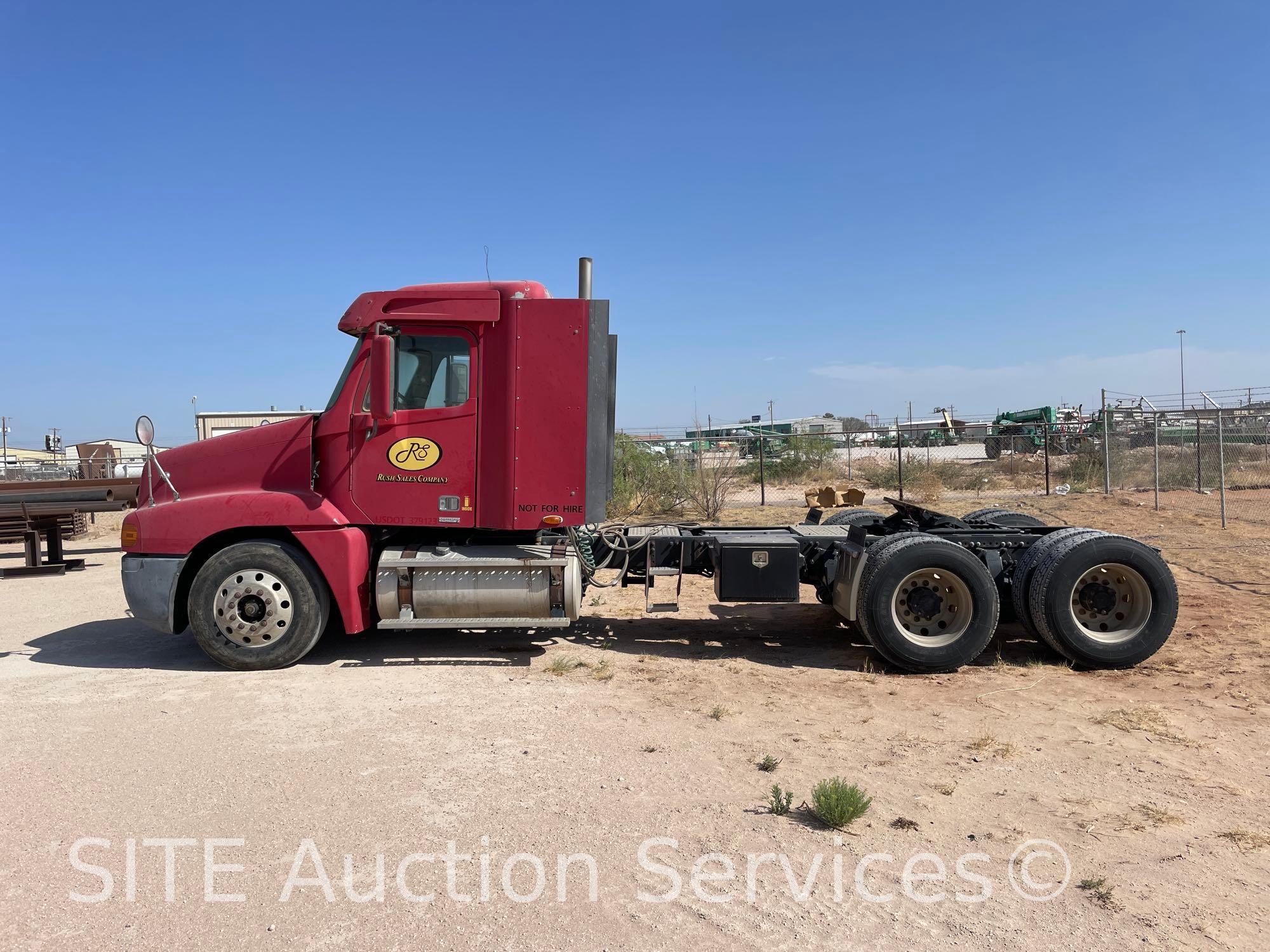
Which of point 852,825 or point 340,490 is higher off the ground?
point 340,490

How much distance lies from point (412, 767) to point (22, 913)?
1752mm

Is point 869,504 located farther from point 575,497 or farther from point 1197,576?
point 575,497

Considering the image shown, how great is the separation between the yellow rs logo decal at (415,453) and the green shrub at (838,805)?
4025 mm

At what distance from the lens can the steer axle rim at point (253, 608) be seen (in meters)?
6.26

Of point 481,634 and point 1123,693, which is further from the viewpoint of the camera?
Result: point 481,634

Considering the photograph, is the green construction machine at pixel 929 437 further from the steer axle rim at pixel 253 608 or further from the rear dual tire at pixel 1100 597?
the steer axle rim at pixel 253 608

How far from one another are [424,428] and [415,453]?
218 millimetres

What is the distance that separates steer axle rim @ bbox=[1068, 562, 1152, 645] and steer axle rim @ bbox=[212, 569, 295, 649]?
6.23 metres

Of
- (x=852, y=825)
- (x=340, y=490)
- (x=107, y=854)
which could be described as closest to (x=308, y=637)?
(x=340, y=490)

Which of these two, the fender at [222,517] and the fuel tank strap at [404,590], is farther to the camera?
the fuel tank strap at [404,590]

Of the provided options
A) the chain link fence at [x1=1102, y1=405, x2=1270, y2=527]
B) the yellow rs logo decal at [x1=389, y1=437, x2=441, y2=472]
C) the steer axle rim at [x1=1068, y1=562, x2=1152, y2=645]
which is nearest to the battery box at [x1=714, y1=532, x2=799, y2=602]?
the steer axle rim at [x1=1068, y1=562, x2=1152, y2=645]

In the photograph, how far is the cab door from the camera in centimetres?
646

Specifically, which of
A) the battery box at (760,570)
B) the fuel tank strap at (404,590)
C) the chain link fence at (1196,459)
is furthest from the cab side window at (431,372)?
the chain link fence at (1196,459)

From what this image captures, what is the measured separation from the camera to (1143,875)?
3.25 meters
